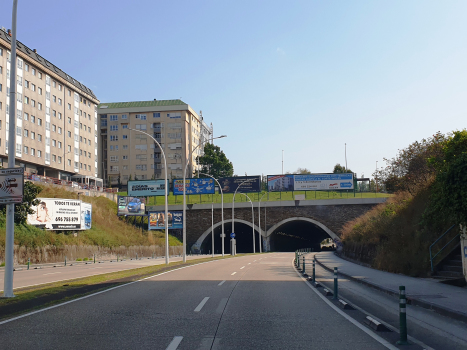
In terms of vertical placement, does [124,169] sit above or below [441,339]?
above

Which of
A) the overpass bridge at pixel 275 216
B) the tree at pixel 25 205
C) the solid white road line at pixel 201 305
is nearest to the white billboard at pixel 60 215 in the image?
the tree at pixel 25 205

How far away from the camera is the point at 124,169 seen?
11219cm

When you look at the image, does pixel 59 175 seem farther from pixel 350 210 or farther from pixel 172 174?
pixel 350 210

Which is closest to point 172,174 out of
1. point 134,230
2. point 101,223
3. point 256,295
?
point 134,230

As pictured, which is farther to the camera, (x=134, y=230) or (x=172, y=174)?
(x=172, y=174)

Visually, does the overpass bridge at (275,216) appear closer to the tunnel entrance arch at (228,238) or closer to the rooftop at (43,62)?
the tunnel entrance arch at (228,238)

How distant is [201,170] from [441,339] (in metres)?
106

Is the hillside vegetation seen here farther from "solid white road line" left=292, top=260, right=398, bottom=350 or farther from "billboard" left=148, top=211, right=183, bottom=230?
"billboard" left=148, top=211, right=183, bottom=230

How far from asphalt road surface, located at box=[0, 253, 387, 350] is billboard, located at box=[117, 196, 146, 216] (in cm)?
5170

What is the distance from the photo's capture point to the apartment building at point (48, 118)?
206 feet

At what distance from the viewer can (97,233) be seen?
52.2 metres

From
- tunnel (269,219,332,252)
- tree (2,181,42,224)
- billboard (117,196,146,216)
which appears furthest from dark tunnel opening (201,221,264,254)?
tree (2,181,42,224)

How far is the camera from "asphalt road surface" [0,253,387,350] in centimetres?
717

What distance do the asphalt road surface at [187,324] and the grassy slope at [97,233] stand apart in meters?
27.6
